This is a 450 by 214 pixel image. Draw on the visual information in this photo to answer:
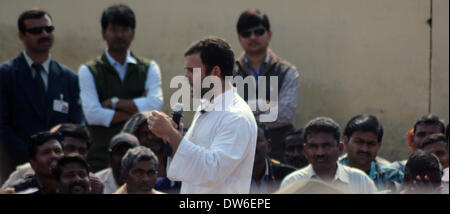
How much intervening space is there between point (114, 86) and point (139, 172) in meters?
1.29

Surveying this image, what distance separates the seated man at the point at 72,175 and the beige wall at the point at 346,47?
245 centimetres

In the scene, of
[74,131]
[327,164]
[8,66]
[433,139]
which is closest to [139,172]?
[74,131]

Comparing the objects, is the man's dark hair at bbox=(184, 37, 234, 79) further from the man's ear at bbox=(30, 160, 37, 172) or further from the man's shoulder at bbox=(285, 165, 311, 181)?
the man's ear at bbox=(30, 160, 37, 172)

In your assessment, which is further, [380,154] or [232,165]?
[380,154]

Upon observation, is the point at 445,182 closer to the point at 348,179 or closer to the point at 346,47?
the point at 348,179

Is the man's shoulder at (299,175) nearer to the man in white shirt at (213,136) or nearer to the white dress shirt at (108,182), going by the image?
the white dress shirt at (108,182)

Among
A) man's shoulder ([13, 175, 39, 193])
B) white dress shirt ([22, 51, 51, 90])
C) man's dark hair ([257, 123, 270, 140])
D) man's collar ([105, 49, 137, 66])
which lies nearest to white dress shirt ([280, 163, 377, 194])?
man's dark hair ([257, 123, 270, 140])

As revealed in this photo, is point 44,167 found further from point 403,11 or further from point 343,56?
point 403,11

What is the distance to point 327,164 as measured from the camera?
15.7ft

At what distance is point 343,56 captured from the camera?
7270mm

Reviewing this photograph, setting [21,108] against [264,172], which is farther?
[21,108]
